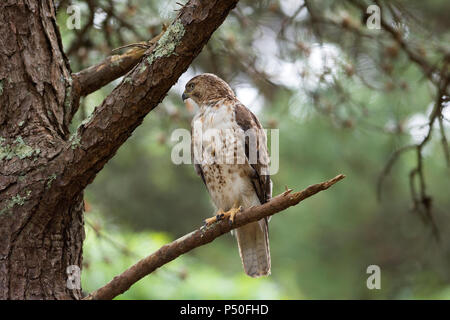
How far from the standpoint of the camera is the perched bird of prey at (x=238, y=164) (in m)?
3.38

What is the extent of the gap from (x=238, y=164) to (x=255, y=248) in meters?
0.51

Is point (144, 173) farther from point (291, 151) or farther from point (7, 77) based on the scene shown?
point (7, 77)

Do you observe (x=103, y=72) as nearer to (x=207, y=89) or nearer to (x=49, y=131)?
(x=49, y=131)

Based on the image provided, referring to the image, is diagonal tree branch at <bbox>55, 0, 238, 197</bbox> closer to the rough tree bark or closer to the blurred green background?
the rough tree bark

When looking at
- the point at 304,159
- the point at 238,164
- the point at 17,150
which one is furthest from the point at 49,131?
the point at 304,159

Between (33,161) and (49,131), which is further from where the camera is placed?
(49,131)

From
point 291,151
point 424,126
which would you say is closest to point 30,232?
point 424,126

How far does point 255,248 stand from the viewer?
137 inches

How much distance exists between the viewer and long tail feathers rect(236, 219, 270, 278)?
3.41m

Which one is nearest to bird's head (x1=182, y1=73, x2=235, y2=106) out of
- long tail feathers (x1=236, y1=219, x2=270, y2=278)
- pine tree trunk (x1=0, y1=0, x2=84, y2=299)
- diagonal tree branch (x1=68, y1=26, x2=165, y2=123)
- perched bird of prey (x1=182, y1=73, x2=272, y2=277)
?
perched bird of prey (x1=182, y1=73, x2=272, y2=277)

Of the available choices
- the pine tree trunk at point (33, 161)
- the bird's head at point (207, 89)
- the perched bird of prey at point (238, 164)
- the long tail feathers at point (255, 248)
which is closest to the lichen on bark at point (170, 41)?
the pine tree trunk at point (33, 161)

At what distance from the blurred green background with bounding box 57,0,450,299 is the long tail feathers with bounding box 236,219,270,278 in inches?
18.1

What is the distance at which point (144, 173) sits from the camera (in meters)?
9.06
